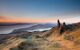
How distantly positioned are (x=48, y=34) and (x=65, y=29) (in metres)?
3.66

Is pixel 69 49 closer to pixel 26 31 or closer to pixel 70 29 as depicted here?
pixel 70 29

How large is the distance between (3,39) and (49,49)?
1151 centimetres

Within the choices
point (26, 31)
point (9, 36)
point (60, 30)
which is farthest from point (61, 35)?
point (9, 36)

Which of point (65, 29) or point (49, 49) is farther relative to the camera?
point (65, 29)

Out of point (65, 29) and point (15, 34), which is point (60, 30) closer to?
point (65, 29)

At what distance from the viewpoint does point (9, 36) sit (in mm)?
28484

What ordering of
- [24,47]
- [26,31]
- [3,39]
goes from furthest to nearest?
[26,31] < [3,39] < [24,47]

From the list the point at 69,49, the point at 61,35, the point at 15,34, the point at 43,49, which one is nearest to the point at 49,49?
the point at 43,49

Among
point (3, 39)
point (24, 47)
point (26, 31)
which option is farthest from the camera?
point (26, 31)

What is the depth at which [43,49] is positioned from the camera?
61.8ft

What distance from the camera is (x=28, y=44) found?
1966 centimetres

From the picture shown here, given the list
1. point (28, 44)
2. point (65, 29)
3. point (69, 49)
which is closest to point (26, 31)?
point (65, 29)

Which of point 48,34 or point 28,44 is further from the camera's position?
point 48,34

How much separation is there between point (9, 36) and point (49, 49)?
1129 centimetres
